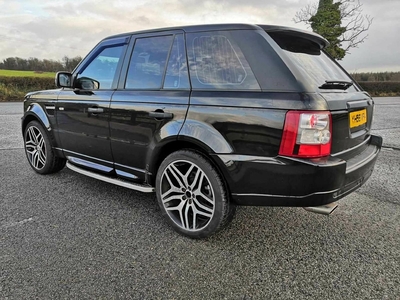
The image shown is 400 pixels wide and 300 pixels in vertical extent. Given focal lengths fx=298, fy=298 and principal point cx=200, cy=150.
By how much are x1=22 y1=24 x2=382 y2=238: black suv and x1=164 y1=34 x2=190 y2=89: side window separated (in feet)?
0.04

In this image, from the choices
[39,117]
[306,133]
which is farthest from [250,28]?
[39,117]

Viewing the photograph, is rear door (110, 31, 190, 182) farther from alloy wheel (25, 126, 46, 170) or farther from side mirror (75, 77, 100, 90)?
alloy wheel (25, 126, 46, 170)

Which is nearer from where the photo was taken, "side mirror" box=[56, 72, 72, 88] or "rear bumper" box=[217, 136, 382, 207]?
"rear bumper" box=[217, 136, 382, 207]

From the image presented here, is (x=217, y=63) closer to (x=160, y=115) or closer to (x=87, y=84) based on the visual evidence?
(x=160, y=115)

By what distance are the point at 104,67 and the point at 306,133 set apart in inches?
93.4

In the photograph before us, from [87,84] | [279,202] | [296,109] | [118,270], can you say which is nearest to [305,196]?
[279,202]

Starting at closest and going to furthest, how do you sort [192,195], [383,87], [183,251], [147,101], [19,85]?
[183,251] < [192,195] < [147,101] < [19,85] < [383,87]

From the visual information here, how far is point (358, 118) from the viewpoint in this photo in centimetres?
236

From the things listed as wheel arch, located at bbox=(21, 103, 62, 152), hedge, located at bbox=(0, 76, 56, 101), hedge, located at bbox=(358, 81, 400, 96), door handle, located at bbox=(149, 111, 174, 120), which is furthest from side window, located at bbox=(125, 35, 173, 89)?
hedge, located at bbox=(358, 81, 400, 96)

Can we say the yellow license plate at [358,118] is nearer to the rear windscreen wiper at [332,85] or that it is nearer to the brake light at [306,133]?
the rear windscreen wiper at [332,85]

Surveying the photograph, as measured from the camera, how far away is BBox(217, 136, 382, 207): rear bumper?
1969 millimetres

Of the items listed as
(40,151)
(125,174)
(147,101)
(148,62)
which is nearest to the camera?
(147,101)

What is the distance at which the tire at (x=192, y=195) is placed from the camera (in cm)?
233

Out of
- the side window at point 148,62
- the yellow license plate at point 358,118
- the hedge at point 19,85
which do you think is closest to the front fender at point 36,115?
the side window at point 148,62
